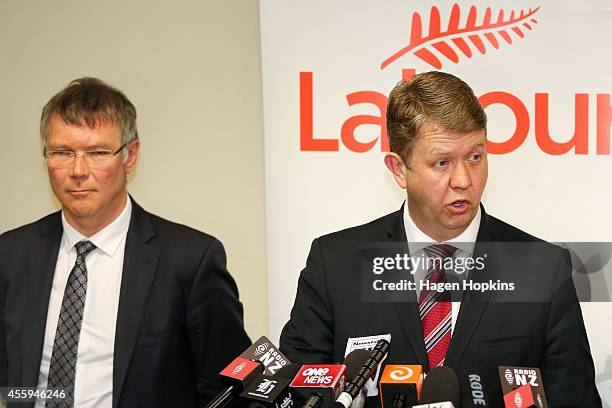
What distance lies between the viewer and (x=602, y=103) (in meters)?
2.75

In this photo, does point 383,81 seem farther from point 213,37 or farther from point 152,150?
point 152,150

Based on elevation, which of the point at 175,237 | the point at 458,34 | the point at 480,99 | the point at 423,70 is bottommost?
the point at 175,237

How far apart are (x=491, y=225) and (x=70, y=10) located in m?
2.11

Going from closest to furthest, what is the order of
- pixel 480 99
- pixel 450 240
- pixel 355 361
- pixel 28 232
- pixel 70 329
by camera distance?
pixel 355 361 < pixel 450 240 < pixel 70 329 < pixel 28 232 < pixel 480 99

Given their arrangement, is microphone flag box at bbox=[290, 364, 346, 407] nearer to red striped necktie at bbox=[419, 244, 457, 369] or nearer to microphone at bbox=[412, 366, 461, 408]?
microphone at bbox=[412, 366, 461, 408]

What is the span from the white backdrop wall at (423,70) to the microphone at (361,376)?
1.30 meters

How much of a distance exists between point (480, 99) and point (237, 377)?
66.8 inches

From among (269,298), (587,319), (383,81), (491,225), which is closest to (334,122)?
(383,81)

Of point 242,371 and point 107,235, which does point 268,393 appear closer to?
point 242,371

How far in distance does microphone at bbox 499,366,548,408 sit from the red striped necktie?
0.34 metres

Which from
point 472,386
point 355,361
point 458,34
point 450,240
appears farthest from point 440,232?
point 458,34

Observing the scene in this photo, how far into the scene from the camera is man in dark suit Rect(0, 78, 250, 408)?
230cm

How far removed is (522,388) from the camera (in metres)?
1.49

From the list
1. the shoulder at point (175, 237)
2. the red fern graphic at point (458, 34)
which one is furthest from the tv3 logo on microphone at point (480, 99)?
the shoulder at point (175, 237)
